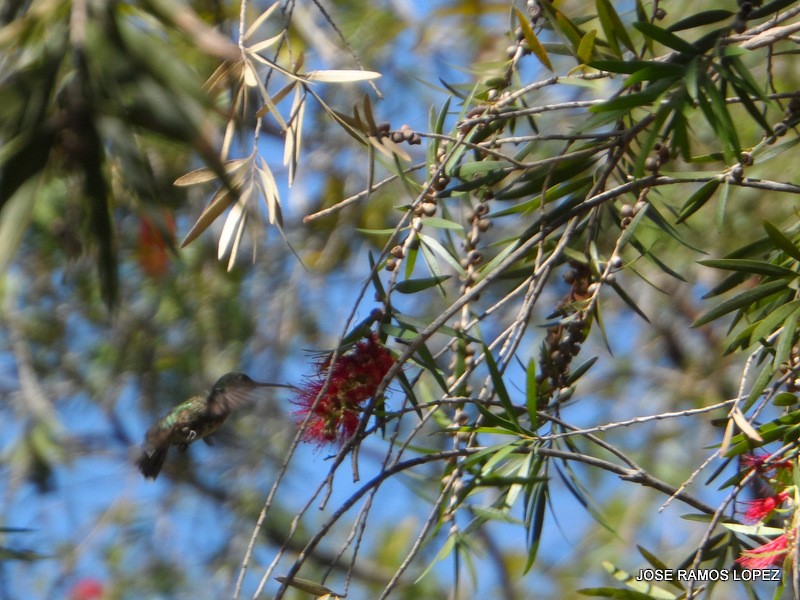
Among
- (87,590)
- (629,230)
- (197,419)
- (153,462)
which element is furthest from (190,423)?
(87,590)

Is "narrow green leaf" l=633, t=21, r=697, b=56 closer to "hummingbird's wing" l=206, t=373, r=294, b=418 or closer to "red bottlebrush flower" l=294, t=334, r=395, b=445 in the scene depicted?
"red bottlebrush flower" l=294, t=334, r=395, b=445

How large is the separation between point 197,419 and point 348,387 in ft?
2.48

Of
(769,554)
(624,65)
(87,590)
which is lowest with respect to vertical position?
(769,554)

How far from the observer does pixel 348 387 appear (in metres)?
1.09

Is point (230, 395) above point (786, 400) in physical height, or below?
above

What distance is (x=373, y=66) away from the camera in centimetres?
288

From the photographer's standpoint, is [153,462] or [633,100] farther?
[153,462]

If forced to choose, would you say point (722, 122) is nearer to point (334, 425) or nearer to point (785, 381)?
point (785, 381)

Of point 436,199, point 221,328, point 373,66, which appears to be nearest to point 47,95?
point 436,199

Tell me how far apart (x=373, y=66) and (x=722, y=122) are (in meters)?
2.02

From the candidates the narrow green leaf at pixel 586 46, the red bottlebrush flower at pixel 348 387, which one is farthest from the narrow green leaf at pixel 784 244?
the red bottlebrush flower at pixel 348 387

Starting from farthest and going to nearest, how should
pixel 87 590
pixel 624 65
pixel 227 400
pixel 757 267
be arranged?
pixel 87 590
pixel 227 400
pixel 757 267
pixel 624 65

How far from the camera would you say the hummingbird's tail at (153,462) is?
183 cm

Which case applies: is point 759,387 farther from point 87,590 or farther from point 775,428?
point 87,590
